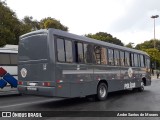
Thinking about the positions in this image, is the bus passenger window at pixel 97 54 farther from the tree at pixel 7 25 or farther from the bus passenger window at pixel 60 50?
the tree at pixel 7 25

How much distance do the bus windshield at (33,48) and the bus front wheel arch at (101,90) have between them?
3932mm

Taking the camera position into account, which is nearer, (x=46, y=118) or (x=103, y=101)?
(x=46, y=118)

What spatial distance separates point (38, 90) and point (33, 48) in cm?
190

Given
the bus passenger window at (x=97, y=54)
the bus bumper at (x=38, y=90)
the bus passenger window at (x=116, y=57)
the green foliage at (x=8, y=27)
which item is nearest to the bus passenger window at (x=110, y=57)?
the bus passenger window at (x=116, y=57)

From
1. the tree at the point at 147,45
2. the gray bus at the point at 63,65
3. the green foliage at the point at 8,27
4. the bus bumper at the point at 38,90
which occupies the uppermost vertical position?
the tree at the point at 147,45

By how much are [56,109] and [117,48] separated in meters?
6.68

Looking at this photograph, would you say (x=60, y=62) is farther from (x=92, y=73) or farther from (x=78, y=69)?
(x=92, y=73)

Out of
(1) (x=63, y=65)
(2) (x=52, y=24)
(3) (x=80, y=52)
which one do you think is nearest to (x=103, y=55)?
(3) (x=80, y=52)

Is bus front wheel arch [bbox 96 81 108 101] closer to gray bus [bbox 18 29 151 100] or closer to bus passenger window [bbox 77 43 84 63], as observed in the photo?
gray bus [bbox 18 29 151 100]

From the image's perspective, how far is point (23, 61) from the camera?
12977 mm

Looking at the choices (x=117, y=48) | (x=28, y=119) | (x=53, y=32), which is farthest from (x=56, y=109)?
(x=117, y=48)

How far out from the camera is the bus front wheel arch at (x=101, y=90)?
14.4 metres

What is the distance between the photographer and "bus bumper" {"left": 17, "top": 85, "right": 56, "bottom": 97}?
37.7ft

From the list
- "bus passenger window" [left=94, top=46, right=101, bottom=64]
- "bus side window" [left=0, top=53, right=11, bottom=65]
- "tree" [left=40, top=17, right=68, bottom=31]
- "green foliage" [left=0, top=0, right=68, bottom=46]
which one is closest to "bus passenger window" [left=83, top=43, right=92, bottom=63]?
"bus passenger window" [left=94, top=46, right=101, bottom=64]
